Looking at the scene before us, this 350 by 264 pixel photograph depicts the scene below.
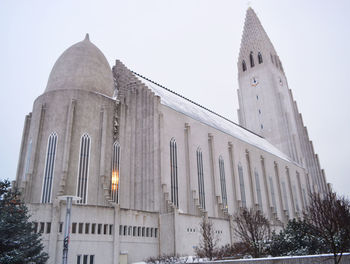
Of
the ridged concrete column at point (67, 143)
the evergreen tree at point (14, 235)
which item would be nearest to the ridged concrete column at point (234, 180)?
the ridged concrete column at point (67, 143)

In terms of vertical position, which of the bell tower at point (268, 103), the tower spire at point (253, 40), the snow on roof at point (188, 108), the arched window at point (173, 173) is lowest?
the arched window at point (173, 173)

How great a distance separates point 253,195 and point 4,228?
125ft

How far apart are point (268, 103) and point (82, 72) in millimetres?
49928

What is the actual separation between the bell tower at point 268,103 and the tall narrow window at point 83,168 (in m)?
51.4

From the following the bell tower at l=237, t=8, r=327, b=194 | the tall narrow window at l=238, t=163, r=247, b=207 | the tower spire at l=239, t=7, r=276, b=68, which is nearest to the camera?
the tall narrow window at l=238, t=163, r=247, b=207

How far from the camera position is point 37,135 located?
3469 centimetres

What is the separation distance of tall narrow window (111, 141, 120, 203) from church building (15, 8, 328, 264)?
0.11 metres

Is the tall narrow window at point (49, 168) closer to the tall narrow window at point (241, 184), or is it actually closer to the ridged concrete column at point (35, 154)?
the ridged concrete column at point (35, 154)

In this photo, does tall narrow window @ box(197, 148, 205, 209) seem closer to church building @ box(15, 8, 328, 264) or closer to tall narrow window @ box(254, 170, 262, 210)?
church building @ box(15, 8, 328, 264)

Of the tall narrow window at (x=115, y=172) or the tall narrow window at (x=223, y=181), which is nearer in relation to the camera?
the tall narrow window at (x=115, y=172)

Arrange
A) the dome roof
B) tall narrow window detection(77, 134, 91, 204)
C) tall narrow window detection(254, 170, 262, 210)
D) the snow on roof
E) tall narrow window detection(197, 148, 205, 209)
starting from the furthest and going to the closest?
tall narrow window detection(254, 170, 262, 210) < the snow on roof < the dome roof < tall narrow window detection(197, 148, 205, 209) < tall narrow window detection(77, 134, 91, 204)

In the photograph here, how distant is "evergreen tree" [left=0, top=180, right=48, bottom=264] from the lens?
639 inches

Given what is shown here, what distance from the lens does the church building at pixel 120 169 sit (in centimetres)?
2689

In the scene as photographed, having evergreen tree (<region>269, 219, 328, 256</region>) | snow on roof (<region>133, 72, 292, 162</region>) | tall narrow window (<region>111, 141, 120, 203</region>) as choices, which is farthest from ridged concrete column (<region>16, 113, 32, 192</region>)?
evergreen tree (<region>269, 219, 328, 256</region>)
